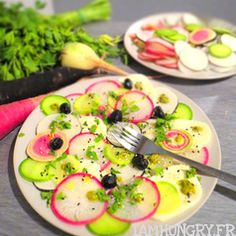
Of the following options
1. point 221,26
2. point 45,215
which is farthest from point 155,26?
point 45,215

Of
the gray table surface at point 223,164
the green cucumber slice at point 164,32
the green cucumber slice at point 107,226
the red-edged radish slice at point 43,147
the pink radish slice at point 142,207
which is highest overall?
the green cucumber slice at point 164,32

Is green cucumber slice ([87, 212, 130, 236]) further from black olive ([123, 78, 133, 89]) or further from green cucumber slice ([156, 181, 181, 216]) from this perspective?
black olive ([123, 78, 133, 89])

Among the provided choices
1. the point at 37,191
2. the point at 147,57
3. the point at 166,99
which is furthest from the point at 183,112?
the point at 37,191

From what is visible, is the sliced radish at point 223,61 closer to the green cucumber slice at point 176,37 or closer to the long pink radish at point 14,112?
the green cucumber slice at point 176,37

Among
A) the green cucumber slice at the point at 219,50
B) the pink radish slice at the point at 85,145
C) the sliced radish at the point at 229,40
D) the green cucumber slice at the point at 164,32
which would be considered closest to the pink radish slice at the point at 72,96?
the pink radish slice at the point at 85,145

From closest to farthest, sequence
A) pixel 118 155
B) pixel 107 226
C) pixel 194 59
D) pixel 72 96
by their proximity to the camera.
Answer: pixel 107 226
pixel 118 155
pixel 72 96
pixel 194 59

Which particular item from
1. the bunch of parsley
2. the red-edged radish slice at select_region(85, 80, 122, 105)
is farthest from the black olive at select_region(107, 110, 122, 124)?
the bunch of parsley

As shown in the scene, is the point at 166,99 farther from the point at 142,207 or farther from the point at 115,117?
the point at 142,207
